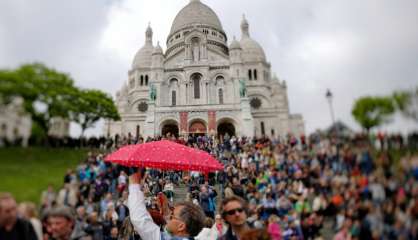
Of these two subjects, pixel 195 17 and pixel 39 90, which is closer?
pixel 39 90

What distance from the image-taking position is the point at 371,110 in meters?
2.01

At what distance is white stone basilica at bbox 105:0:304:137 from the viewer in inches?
1105

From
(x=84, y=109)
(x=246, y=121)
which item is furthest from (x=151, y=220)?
(x=246, y=121)

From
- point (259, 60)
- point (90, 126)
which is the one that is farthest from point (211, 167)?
point (259, 60)

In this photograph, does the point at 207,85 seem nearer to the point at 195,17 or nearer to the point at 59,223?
the point at 195,17

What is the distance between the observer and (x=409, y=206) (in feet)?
5.02

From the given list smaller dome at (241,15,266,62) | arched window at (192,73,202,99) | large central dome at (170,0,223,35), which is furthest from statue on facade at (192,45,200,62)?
large central dome at (170,0,223,35)

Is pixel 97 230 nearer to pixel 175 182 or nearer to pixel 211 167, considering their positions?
pixel 175 182

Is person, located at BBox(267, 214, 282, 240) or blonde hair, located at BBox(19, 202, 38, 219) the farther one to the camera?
person, located at BBox(267, 214, 282, 240)

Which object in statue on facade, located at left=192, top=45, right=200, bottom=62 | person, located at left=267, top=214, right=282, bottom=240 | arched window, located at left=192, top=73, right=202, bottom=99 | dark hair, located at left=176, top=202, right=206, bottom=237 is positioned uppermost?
statue on facade, located at left=192, top=45, right=200, bottom=62

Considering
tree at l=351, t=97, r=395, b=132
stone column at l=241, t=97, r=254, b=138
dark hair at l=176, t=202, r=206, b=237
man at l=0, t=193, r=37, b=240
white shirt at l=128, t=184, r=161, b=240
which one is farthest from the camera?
stone column at l=241, t=97, r=254, b=138

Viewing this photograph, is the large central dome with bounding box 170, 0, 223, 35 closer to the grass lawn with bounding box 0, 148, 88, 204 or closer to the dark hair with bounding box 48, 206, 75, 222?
the grass lawn with bounding box 0, 148, 88, 204

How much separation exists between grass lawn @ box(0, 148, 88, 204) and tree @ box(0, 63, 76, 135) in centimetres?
29

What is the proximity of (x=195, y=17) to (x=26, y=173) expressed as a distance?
54.2 metres
